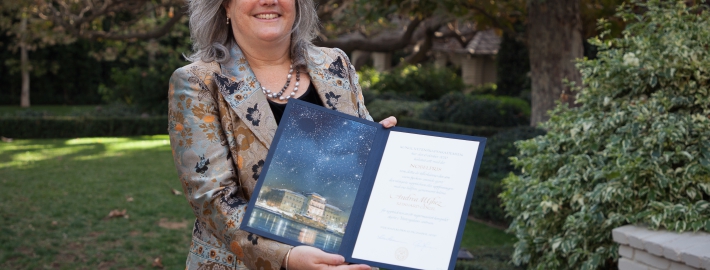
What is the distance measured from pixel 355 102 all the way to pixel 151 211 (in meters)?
6.18

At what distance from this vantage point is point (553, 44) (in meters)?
8.52

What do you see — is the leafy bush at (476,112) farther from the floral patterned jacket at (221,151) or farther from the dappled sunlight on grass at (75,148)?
the floral patterned jacket at (221,151)

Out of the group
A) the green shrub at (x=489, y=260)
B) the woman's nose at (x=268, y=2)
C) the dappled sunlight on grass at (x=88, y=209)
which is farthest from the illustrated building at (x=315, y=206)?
the dappled sunlight on grass at (x=88, y=209)

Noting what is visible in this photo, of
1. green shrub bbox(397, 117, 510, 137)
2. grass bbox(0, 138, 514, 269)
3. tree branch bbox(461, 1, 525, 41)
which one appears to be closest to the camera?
grass bbox(0, 138, 514, 269)

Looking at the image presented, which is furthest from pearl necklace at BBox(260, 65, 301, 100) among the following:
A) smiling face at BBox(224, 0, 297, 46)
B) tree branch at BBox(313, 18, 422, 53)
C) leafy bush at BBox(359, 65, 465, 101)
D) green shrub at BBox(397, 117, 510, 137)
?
leafy bush at BBox(359, 65, 465, 101)

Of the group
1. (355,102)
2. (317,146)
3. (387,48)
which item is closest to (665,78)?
(355,102)

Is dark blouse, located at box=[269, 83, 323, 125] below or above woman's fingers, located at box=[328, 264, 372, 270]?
above

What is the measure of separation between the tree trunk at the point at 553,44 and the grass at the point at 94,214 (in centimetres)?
215

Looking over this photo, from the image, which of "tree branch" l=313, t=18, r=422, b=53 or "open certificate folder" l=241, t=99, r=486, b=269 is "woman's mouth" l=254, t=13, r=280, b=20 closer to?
"open certificate folder" l=241, t=99, r=486, b=269

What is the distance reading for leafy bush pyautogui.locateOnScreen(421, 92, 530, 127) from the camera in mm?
11352

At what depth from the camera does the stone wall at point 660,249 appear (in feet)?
10.4

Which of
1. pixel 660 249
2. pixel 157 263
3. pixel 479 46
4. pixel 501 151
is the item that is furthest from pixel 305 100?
pixel 479 46

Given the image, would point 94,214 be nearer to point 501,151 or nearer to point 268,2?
point 501,151

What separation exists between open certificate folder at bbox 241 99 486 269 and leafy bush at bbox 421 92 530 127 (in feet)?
31.6
